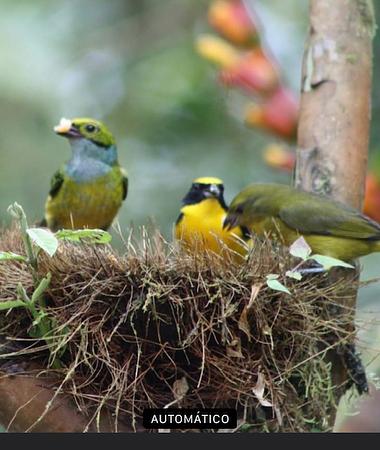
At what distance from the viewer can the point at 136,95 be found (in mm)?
6391

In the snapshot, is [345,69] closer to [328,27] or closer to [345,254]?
[328,27]

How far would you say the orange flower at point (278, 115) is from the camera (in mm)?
4430

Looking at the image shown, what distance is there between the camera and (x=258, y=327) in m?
3.12

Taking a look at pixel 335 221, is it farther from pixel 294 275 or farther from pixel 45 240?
pixel 45 240

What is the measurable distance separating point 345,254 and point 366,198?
358 millimetres

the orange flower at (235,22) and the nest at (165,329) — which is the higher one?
the orange flower at (235,22)

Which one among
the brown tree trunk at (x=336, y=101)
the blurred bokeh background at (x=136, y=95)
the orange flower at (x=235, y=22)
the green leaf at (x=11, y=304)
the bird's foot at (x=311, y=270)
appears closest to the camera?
the green leaf at (x=11, y=304)

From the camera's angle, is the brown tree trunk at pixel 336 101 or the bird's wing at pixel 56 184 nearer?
the brown tree trunk at pixel 336 101

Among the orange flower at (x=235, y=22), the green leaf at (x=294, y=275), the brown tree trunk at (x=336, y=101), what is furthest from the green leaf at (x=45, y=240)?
the orange flower at (x=235, y=22)

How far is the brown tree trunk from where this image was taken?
3.91 metres

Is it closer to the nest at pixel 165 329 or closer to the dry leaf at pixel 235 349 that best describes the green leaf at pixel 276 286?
the nest at pixel 165 329

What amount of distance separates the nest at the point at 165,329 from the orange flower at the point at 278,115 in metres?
1.34

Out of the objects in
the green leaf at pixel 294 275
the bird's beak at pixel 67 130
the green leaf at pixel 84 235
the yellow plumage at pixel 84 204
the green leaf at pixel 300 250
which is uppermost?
the bird's beak at pixel 67 130

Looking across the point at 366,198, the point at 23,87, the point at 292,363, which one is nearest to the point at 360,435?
the point at 292,363
